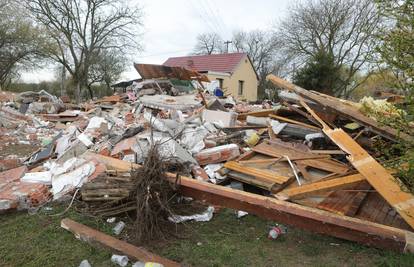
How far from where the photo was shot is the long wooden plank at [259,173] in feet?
13.8

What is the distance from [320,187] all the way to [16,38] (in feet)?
75.5

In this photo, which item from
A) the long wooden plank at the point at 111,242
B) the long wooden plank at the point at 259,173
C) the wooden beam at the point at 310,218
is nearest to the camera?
the long wooden plank at the point at 111,242

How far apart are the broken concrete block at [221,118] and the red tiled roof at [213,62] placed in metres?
18.8

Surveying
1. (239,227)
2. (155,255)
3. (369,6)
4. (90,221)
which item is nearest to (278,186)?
(239,227)

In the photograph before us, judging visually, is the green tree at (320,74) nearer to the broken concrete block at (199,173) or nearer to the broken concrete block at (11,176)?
the broken concrete block at (199,173)

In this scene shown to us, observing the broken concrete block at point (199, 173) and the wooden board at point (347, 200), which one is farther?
the broken concrete block at point (199, 173)

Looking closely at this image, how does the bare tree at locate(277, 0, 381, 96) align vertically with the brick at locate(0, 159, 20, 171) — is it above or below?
above

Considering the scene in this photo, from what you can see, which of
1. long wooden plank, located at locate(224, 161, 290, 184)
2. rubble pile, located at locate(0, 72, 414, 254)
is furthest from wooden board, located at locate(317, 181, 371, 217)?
long wooden plank, located at locate(224, 161, 290, 184)

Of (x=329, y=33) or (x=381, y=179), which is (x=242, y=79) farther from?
(x=381, y=179)

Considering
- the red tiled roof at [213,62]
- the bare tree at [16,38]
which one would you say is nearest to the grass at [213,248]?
the bare tree at [16,38]

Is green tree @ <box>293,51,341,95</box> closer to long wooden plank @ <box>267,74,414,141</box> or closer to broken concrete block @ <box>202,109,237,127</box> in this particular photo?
broken concrete block @ <box>202,109,237,127</box>

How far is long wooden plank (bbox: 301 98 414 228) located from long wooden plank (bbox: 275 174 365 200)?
0.14m

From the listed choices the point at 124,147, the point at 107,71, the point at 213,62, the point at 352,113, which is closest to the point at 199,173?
the point at 124,147

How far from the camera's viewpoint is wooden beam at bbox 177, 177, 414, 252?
9.78ft
